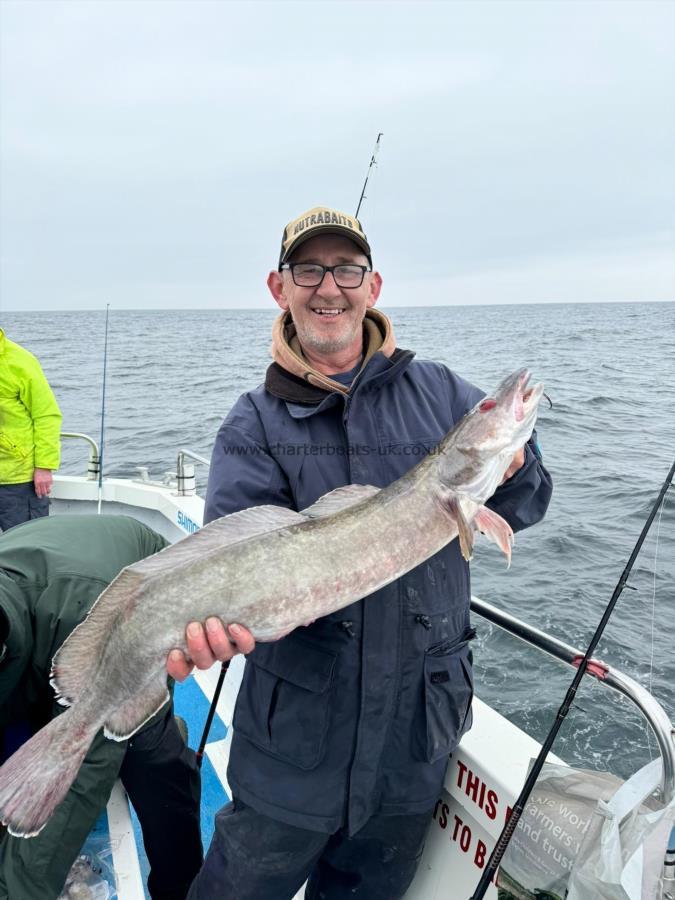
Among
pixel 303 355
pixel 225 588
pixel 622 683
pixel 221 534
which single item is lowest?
pixel 622 683

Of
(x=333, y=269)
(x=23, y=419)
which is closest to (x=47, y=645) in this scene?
(x=333, y=269)

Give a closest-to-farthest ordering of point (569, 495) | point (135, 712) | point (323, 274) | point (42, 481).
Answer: point (135, 712)
point (323, 274)
point (42, 481)
point (569, 495)

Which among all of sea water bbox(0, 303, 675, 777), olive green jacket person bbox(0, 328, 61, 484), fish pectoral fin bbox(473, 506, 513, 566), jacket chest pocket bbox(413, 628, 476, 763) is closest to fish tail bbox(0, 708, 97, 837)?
jacket chest pocket bbox(413, 628, 476, 763)

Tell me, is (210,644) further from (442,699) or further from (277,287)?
(277,287)

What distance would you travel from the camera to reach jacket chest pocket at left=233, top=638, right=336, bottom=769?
2439 millimetres

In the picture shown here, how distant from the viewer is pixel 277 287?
311 centimetres

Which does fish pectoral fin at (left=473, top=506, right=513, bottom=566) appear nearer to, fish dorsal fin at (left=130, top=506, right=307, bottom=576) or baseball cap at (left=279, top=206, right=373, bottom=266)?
fish dorsal fin at (left=130, top=506, right=307, bottom=576)

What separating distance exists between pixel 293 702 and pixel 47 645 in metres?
1.06

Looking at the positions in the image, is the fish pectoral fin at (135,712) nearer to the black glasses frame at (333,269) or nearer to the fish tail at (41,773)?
the fish tail at (41,773)

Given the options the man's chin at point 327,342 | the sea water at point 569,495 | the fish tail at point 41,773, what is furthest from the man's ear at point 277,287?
the sea water at point 569,495

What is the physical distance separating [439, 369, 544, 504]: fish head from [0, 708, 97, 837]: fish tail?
1558 millimetres

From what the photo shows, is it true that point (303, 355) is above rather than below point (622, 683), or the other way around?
above

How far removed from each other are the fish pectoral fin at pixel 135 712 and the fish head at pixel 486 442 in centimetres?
126

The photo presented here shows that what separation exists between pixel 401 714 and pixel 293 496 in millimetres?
922
